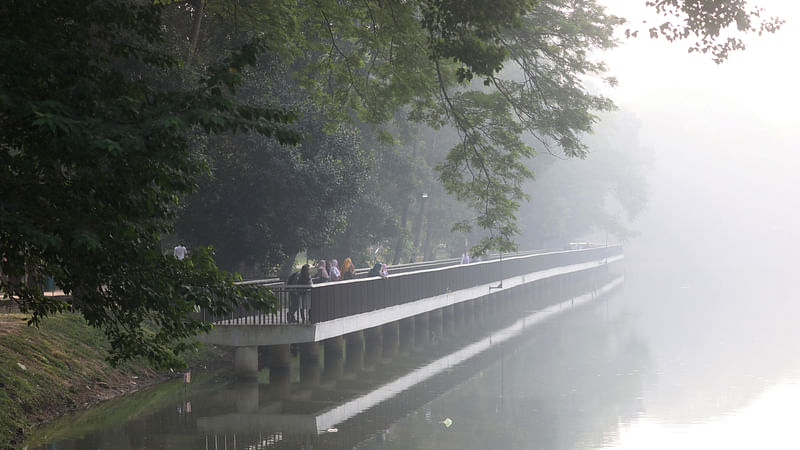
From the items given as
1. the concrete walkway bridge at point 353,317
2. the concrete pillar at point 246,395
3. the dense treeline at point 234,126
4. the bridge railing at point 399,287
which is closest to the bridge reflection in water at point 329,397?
the concrete pillar at point 246,395

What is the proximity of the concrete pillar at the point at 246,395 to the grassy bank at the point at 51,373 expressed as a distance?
77.3 inches

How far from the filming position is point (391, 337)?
33.0 metres

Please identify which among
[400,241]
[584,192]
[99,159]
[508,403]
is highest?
[584,192]

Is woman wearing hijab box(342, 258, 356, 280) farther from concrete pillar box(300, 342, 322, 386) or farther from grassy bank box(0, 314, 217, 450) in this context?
grassy bank box(0, 314, 217, 450)

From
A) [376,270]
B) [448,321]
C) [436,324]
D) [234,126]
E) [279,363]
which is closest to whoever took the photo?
[234,126]

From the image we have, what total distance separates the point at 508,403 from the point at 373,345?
29.2 ft

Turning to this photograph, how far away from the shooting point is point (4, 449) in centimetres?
1438

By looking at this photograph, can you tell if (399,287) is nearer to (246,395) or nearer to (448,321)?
(246,395)

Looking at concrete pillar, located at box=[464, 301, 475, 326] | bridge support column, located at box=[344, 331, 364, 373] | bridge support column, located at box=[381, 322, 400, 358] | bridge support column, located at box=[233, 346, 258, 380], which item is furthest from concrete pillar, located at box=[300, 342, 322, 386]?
concrete pillar, located at box=[464, 301, 475, 326]

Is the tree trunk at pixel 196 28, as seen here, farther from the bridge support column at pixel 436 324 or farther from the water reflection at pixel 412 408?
the bridge support column at pixel 436 324

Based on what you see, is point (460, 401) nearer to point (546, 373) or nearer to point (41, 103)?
point (546, 373)

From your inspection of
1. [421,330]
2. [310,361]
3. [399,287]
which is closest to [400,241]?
[421,330]

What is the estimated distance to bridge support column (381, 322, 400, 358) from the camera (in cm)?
3210

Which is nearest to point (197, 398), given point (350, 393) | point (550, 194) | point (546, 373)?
point (350, 393)
